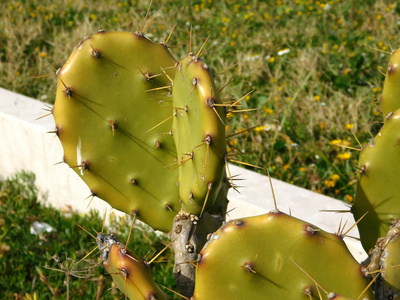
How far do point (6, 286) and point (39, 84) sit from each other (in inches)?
83.5

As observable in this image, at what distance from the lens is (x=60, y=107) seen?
198 centimetres

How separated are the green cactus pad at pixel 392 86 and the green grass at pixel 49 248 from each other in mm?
1401

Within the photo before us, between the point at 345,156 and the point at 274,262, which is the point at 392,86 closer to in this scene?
the point at 274,262

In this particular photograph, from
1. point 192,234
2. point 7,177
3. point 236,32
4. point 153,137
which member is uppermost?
point 153,137

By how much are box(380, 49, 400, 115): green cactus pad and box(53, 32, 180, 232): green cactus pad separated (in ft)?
2.10

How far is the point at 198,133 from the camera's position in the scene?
1.61 m

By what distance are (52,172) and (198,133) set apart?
2284mm

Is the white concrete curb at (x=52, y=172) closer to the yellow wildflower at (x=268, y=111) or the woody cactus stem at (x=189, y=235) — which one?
the yellow wildflower at (x=268, y=111)

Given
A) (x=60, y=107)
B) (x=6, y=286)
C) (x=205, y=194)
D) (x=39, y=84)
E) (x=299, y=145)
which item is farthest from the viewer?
(x=39, y=84)

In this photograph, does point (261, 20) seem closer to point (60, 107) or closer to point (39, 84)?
point (39, 84)

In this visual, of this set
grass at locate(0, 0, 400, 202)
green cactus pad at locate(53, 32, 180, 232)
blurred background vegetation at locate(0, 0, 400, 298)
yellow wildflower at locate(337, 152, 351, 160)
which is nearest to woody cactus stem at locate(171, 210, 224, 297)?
green cactus pad at locate(53, 32, 180, 232)

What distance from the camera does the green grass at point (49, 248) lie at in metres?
2.88

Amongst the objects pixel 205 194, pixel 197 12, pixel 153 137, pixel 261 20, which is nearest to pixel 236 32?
pixel 261 20

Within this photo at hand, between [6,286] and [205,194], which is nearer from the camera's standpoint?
[205,194]
